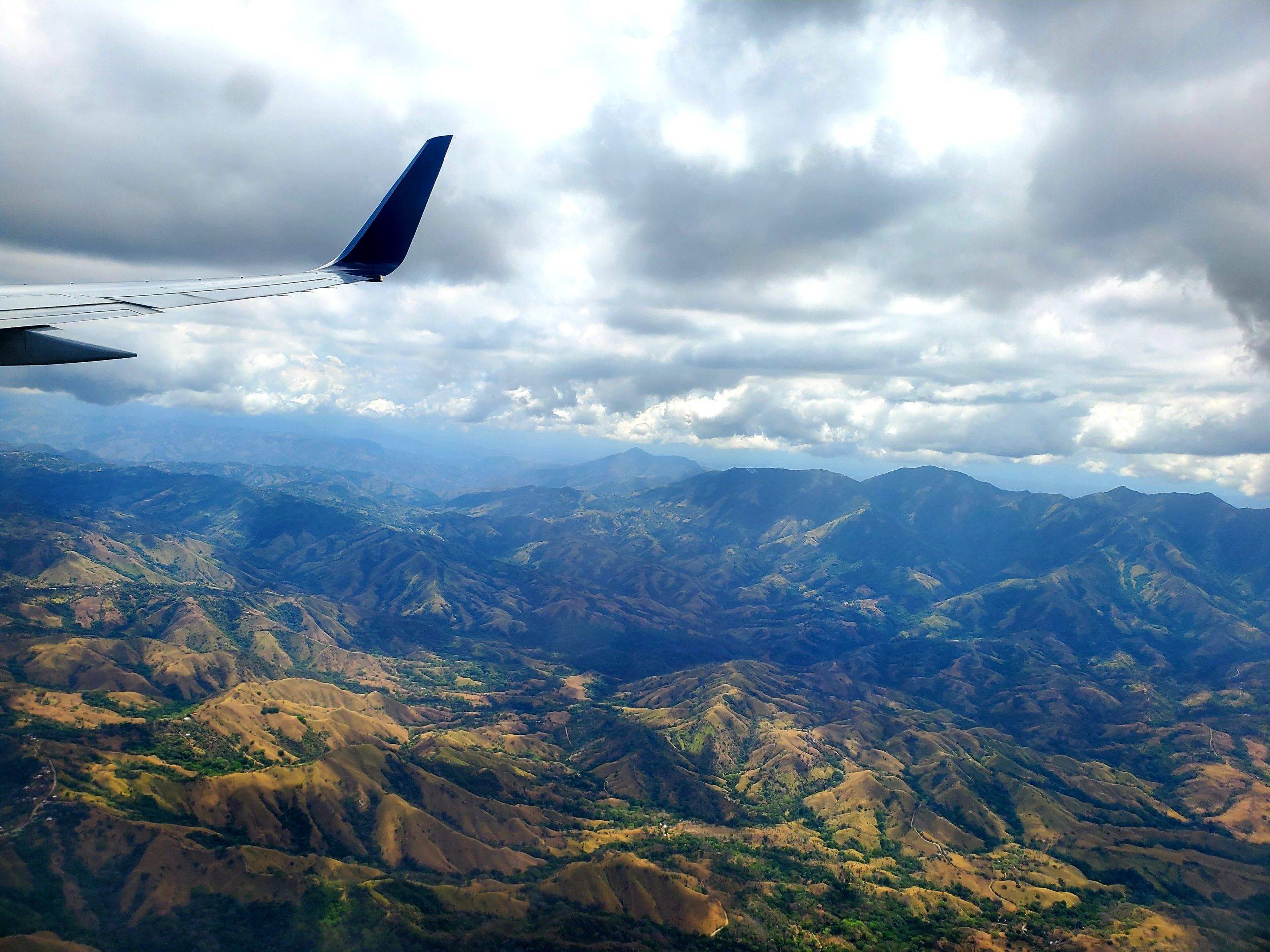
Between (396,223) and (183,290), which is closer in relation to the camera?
(183,290)

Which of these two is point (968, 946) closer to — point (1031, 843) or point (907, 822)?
point (907, 822)

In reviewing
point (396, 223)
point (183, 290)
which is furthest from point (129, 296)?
point (396, 223)

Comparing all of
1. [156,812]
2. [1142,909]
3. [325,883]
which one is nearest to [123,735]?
[156,812]

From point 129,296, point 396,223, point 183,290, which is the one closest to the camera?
point 129,296

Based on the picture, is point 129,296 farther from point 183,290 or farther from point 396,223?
point 396,223

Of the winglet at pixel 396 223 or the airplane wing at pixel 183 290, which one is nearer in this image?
the airplane wing at pixel 183 290

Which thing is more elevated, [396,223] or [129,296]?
[396,223]
